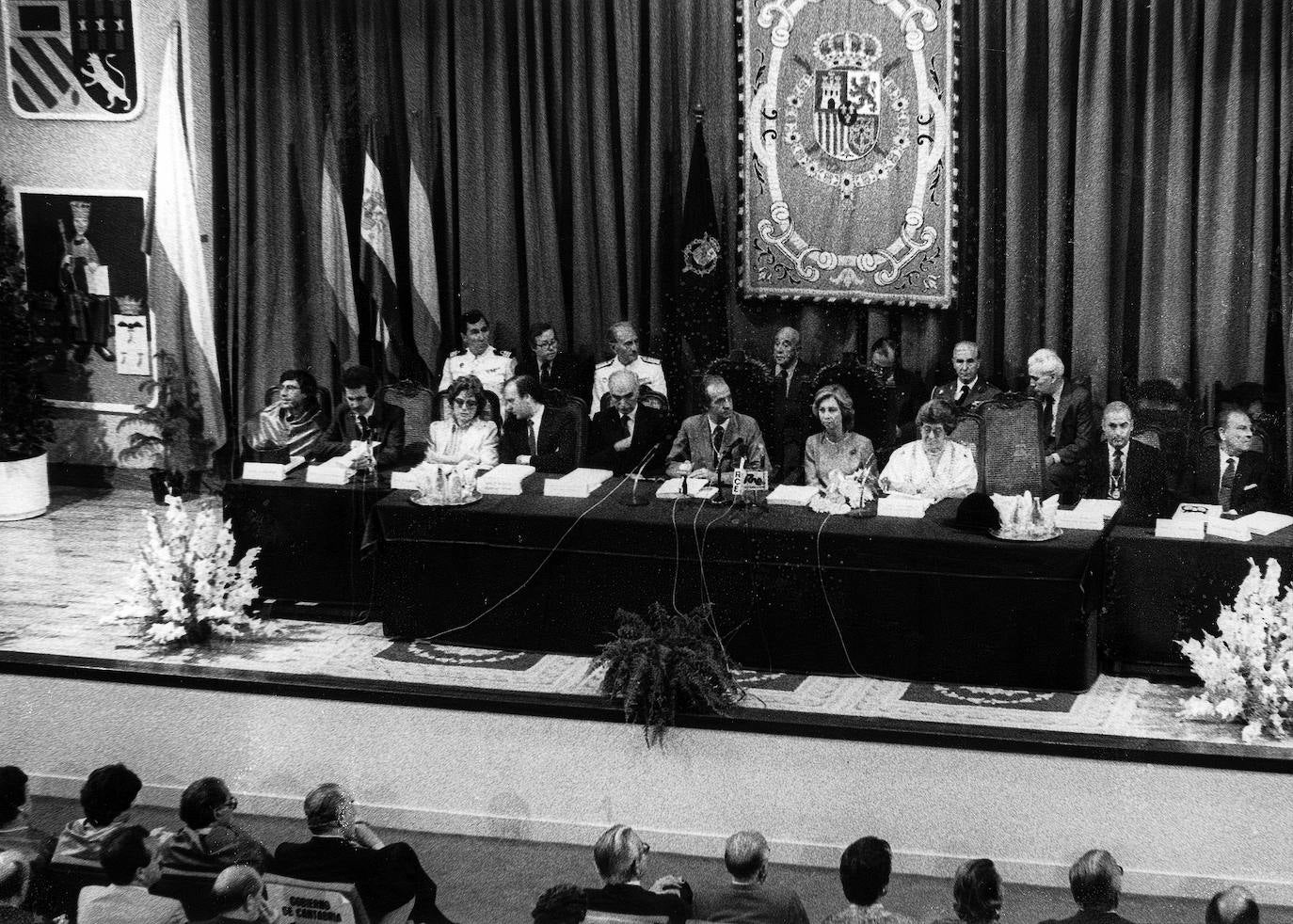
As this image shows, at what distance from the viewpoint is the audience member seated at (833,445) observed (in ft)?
25.5

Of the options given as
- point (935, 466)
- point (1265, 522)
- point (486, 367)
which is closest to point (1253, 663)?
point (1265, 522)

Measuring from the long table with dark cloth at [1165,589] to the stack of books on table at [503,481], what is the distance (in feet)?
8.58

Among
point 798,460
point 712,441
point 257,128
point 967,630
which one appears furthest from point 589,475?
point 257,128

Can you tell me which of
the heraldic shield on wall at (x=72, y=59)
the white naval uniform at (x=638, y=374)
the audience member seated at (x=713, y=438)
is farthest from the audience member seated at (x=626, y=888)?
the heraldic shield on wall at (x=72, y=59)

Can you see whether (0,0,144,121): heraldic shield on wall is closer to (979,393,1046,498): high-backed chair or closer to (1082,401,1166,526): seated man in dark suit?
(979,393,1046,498): high-backed chair

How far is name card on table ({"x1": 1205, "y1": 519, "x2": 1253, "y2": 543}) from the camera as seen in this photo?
22.0 feet

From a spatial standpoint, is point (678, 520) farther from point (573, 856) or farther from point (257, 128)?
point (257, 128)

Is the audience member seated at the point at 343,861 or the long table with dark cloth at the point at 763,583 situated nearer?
the audience member seated at the point at 343,861

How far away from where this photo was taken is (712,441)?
26.5 feet

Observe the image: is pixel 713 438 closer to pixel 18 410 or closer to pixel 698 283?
pixel 698 283

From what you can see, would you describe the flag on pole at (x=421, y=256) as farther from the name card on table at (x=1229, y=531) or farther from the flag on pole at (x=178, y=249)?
the name card on table at (x=1229, y=531)

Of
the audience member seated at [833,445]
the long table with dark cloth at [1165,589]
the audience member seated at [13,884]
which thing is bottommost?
the audience member seated at [13,884]

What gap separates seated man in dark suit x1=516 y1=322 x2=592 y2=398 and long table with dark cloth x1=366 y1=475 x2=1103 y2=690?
1787 millimetres

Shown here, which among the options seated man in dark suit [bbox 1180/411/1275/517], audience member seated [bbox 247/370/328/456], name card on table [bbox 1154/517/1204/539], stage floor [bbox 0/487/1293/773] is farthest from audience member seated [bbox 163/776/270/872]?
seated man in dark suit [bbox 1180/411/1275/517]
